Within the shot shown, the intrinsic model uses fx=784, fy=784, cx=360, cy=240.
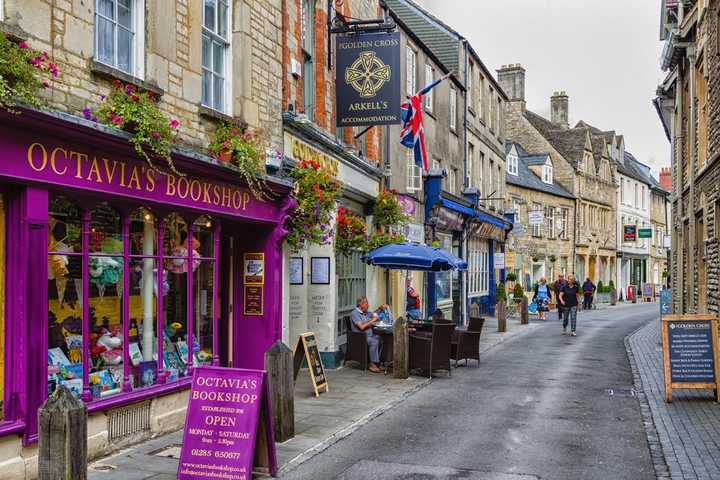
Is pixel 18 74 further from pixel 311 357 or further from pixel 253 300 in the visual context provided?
pixel 311 357

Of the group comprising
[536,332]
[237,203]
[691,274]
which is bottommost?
[536,332]

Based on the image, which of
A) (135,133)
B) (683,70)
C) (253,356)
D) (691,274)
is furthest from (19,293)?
(683,70)

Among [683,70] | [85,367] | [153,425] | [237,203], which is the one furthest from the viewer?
[683,70]

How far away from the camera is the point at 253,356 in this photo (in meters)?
12.2

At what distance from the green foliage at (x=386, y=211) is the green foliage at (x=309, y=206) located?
4985 mm

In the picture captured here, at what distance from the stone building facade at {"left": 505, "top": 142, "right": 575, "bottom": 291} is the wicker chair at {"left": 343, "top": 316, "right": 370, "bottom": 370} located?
2250cm

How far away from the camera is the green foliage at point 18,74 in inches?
258

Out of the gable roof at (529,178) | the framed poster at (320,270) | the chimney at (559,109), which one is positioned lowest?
the framed poster at (320,270)

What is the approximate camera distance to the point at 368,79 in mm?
14859

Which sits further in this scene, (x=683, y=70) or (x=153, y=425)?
(x=683, y=70)

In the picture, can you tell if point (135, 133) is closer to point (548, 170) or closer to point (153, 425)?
point (153, 425)

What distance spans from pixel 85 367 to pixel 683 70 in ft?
60.0

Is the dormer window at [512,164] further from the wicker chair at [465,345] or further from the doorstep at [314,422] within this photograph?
the doorstep at [314,422]

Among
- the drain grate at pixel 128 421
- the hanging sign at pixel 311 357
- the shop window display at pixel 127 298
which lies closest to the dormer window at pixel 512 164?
the hanging sign at pixel 311 357
